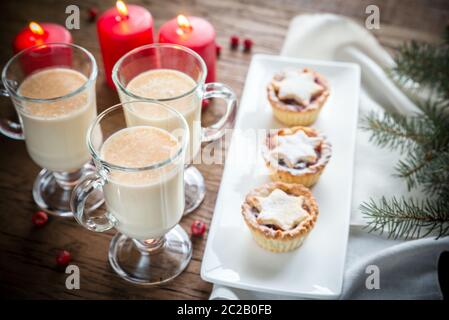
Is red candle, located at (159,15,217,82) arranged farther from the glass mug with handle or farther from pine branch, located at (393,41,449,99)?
pine branch, located at (393,41,449,99)

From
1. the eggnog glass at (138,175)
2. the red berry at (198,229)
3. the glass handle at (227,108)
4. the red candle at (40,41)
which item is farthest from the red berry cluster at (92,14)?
the red berry at (198,229)

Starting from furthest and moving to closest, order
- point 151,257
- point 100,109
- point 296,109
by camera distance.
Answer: point 100,109 < point 296,109 < point 151,257

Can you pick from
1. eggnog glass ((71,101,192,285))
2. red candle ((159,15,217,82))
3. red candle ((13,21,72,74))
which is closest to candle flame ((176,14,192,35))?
red candle ((159,15,217,82))

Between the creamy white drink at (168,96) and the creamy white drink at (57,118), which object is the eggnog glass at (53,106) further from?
the creamy white drink at (168,96)

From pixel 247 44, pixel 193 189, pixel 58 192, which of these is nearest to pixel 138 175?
pixel 193 189

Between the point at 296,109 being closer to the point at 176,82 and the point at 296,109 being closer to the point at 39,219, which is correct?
the point at 176,82

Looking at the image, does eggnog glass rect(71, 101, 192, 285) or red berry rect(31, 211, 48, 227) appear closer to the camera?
eggnog glass rect(71, 101, 192, 285)

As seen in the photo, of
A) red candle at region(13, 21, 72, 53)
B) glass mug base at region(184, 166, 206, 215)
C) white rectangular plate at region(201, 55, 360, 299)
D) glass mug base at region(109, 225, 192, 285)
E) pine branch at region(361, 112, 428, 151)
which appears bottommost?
glass mug base at region(109, 225, 192, 285)

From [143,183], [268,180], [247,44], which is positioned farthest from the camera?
[247,44]
